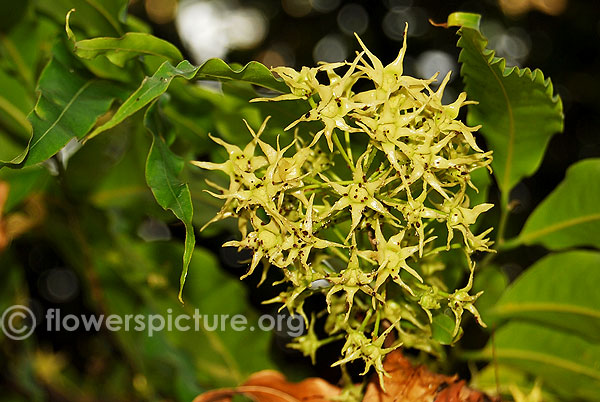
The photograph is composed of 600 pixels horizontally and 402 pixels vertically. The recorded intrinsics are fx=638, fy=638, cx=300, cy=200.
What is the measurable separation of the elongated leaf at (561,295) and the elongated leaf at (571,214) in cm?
2

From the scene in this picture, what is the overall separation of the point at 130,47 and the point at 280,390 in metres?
0.45

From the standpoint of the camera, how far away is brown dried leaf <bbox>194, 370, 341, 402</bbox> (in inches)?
30.0

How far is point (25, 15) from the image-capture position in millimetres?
1113

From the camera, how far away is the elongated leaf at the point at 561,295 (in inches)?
34.5

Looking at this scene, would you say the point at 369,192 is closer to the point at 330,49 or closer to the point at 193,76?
the point at 193,76

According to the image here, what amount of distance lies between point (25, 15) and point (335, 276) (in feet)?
2.69

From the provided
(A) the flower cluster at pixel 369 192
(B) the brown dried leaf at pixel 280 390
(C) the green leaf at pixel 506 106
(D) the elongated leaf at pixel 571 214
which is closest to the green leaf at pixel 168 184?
(A) the flower cluster at pixel 369 192

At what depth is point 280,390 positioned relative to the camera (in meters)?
0.78

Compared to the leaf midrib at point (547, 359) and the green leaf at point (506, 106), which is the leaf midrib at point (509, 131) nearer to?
the green leaf at point (506, 106)

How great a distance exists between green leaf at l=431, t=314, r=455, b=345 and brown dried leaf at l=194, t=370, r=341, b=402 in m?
0.15

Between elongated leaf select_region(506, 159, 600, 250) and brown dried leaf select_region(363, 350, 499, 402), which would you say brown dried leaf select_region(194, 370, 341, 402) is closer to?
brown dried leaf select_region(363, 350, 499, 402)

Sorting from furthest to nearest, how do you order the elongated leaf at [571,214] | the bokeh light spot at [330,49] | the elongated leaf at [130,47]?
the bokeh light spot at [330,49]
the elongated leaf at [571,214]
the elongated leaf at [130,47]

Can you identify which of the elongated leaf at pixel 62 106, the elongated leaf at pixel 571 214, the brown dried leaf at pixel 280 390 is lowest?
the brown dried leaf at pixel 280 390

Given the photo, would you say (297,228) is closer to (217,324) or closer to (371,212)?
(371,212)
